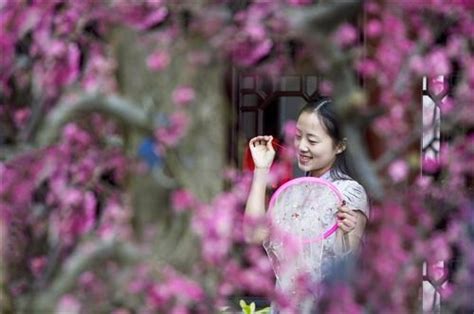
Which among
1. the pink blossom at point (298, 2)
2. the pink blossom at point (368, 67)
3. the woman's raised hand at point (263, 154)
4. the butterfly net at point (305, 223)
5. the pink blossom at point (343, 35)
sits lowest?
the butterfly net at point (305, 223)

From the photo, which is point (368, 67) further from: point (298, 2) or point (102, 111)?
point (102, 111)

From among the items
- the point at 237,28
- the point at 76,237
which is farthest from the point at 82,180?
the point at 237,28

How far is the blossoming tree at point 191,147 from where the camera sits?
127 inches

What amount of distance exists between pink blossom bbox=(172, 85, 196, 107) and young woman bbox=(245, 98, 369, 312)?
4.23 ft

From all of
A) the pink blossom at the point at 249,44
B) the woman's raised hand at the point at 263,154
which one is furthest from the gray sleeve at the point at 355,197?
the pink blossom at the point at 249,44

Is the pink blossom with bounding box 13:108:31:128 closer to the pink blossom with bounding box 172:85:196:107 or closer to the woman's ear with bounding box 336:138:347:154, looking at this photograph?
the pink blossom with bounding box 172:85:196:107

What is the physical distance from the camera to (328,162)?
4.71 m

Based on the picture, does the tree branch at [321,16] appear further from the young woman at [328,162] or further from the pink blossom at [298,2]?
the young woman at [328,162]

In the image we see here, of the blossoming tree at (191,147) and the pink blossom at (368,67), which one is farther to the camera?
the pink blossom at (368,67)

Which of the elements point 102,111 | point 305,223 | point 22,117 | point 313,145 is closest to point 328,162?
point 313,145

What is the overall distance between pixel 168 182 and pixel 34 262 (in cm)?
54

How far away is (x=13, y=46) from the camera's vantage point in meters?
3.51

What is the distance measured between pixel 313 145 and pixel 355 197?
24cm

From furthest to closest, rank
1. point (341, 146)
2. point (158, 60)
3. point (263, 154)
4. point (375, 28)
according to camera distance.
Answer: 1. point (341, 146)
2. point (263, 154)
3. point (375, 28)
4. point (158, 60)
